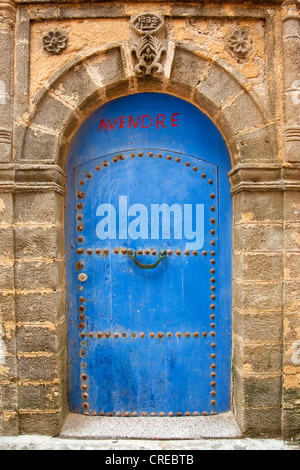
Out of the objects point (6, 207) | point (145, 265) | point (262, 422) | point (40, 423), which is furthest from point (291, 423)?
point (6, 207)

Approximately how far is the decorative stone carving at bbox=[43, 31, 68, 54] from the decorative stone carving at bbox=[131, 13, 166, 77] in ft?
1.60

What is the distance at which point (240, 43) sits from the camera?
95.0 inches

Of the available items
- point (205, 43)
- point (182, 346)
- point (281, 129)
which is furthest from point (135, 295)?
point (205, 43)

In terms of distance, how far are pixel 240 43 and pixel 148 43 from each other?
64cm

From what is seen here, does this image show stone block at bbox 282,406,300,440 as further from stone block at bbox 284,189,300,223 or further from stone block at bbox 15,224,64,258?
stone block at bbox 15,224,64,258

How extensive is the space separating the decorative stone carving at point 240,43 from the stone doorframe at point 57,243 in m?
0.12

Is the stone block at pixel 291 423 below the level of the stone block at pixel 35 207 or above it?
below

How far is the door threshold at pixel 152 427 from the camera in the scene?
2.40 meters

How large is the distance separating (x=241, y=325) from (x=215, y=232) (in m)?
0.69

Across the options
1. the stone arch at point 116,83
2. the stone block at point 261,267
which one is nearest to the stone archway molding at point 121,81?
the stone arch at point 116,83

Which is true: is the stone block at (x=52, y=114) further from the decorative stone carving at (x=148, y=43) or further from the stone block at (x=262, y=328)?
the stone block at (x=262, y=328)

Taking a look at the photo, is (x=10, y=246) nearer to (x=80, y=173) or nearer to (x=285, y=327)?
(x=80, y=173)

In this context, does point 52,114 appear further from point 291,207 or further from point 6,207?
point 291,207

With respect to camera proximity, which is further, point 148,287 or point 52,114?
point 148,287
